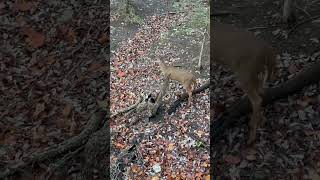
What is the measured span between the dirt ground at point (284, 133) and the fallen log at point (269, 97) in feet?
0.22

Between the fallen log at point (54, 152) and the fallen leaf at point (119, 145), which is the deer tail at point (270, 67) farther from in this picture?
the fallen log at point (54, 152)

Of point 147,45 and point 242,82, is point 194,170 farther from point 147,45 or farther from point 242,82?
point 147,45

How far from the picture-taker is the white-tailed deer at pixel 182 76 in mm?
6488

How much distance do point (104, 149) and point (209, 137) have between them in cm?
124

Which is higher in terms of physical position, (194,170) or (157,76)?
(157,76)

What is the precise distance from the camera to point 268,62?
17.6 ft

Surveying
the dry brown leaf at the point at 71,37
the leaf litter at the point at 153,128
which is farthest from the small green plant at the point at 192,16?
the dry brown leaf at the point at 71,37

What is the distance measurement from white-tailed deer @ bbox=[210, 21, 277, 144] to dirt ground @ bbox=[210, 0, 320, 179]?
0.55 feet

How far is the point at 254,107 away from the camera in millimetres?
5453

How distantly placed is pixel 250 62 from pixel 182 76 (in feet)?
4.74

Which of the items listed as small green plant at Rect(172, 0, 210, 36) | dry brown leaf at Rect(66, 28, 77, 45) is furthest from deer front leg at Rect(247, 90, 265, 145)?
dry brown leaf at Rect(66, 28, 77, 45)

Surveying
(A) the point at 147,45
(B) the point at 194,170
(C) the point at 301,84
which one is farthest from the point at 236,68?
(A) the point at 147,45

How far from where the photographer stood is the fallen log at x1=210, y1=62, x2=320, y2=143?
221 inches

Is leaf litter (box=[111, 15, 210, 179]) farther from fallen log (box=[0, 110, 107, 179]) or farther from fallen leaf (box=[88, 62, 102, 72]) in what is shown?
fallen log (box=[0, 110, 107, 179])
